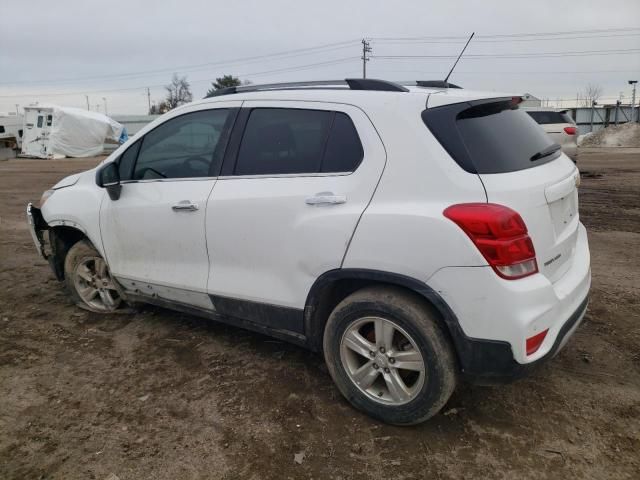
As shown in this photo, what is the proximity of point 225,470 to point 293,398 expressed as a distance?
0.70 metres

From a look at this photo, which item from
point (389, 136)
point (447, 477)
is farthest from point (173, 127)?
point (447, 477)

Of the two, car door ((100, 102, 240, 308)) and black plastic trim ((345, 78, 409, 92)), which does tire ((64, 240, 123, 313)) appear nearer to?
car door ((100, 102, 240, 308))

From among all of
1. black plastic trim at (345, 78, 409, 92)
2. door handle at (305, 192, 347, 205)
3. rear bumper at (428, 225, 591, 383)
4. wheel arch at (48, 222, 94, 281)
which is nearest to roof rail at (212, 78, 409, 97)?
black plastic trim at (345, 78, 409, 92)

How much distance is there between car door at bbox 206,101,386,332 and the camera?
2779 mm

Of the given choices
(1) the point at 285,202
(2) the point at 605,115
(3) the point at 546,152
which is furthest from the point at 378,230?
(2) the point at 605,115

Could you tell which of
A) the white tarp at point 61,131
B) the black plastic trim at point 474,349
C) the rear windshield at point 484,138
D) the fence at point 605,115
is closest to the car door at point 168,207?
the black plastic trim at point 474,349

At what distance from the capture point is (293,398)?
316 centimetres

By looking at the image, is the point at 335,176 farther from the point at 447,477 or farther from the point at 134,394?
the point at 134,394

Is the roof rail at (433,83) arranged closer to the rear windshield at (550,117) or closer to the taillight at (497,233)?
the taillight at (497,233)

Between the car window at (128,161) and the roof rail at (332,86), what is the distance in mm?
784

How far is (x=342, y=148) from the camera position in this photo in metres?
2.87

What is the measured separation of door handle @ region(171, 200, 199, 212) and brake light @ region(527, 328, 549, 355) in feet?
7.10

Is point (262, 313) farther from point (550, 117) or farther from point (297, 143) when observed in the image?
point (550, 117)

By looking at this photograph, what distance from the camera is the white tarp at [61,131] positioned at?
92.1 ft
